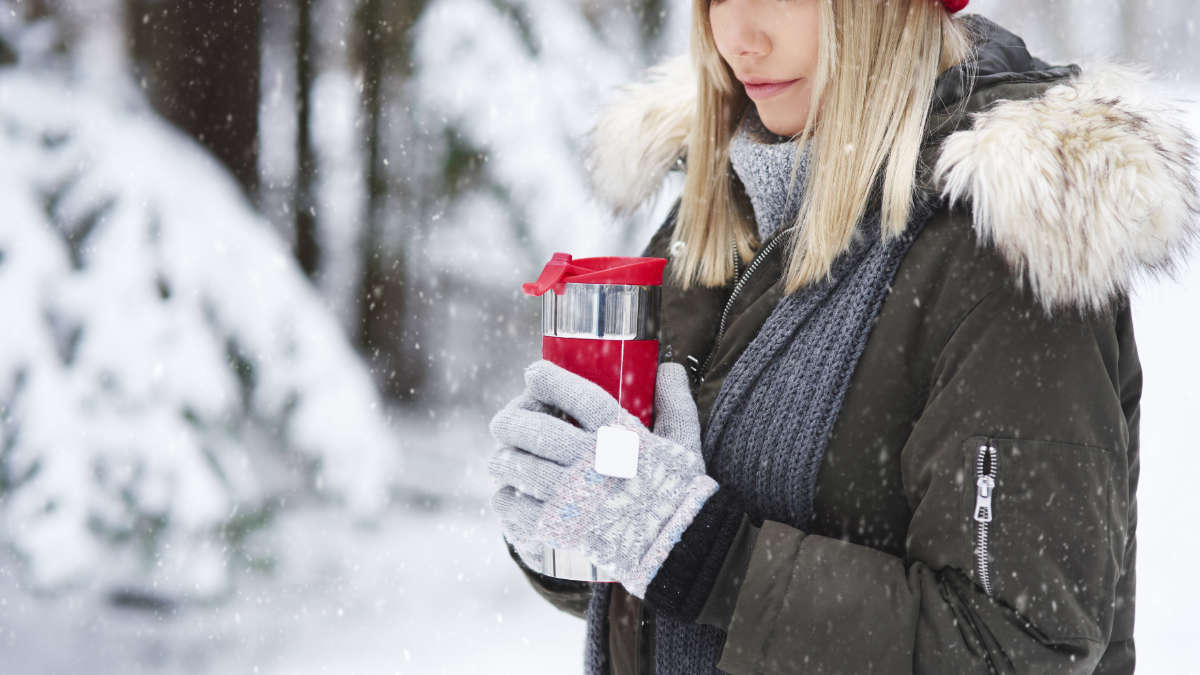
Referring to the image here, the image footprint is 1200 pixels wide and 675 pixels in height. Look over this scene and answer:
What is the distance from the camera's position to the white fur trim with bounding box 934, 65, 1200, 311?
1.13 m

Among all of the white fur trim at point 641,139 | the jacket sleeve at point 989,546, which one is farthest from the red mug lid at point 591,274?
the white fur trim at point 641,139

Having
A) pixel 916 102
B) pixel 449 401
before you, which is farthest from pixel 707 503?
pixel 449 401

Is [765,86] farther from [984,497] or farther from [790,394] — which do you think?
[984,497]

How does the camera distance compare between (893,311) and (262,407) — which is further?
(262,407)

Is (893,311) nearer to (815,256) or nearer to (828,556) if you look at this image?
(815,256)

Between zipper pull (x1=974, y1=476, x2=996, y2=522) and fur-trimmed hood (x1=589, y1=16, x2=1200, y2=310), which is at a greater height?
fur-trimmed hood (x1=589, y1=16, x2=1200, y2=310)

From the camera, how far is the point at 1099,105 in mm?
1228

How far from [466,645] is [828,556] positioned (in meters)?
3.41

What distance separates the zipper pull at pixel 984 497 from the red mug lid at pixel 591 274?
456 mm

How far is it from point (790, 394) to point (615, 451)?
0.96 ft

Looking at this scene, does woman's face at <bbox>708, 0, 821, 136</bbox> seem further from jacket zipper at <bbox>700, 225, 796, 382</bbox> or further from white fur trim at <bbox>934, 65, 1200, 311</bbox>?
white fur trim at <bbox>934, 65, 1200, 311</bbox>

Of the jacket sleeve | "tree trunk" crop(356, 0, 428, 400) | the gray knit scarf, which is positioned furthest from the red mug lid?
"tree trunk" crop(356, 0, 428, 400)

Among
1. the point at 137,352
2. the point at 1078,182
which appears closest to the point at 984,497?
the point at 1078,182

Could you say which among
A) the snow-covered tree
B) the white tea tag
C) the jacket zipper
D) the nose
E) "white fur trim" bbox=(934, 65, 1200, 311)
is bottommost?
the snow-covered tree
